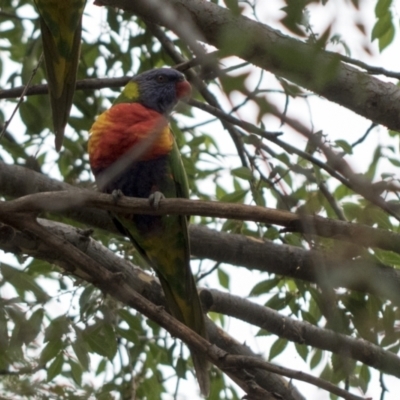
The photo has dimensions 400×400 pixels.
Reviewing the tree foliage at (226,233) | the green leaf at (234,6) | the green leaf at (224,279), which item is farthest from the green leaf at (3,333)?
the green leaf at (224,279)

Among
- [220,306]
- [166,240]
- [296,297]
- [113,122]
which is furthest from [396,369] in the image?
[113,122]

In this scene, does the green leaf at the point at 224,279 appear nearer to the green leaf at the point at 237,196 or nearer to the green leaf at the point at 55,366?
the green leaf at the point at 237,196

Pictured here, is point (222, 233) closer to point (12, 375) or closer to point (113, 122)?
point (113, 122)

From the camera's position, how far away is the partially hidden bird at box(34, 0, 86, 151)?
7.77ft

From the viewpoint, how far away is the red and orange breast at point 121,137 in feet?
8.41

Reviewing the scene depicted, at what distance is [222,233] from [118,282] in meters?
0.85

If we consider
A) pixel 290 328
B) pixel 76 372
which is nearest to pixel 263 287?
pixel 290 328

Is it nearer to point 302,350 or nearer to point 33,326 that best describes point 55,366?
point 33,326

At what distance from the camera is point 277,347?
2.52 meters

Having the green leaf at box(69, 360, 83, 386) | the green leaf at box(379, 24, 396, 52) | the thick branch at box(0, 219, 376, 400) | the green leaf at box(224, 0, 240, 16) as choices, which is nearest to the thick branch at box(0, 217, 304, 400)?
the thick branch at box(0, 219, 376, 400)

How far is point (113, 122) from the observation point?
2.65 metres

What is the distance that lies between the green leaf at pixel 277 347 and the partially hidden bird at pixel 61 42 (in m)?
1.18

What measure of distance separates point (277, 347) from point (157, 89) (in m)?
1.31

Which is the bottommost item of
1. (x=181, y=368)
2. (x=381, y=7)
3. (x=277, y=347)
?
(x=181, y=368)
